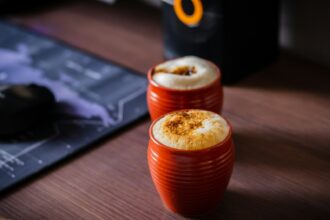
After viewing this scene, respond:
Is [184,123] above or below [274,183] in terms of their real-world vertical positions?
above

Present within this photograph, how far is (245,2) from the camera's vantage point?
2.90 feet

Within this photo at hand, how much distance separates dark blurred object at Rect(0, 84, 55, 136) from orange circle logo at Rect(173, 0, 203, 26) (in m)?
0.24

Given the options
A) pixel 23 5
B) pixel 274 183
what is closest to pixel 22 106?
pixel 274 183

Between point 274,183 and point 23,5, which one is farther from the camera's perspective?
point 23,5

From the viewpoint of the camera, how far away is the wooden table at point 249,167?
26.8 inches

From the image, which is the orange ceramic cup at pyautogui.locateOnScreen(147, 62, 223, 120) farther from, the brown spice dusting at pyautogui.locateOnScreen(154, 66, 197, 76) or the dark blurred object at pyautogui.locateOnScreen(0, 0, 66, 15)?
the dark blurred object at pyautogui.locateOnScreen(0, 0, 66, 15)

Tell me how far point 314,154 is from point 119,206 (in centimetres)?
27

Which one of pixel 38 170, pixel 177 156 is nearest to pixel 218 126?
pixel 177 156

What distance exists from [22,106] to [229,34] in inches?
12.9

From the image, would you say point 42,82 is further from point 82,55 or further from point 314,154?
point 314,154

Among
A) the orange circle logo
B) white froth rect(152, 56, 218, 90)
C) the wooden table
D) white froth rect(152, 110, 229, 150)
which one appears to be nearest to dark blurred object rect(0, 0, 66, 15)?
the wooden table

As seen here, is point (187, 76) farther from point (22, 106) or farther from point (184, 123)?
point (22, 106)

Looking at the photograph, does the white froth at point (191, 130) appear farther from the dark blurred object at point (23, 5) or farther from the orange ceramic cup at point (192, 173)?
the dark blurred object at point (23, 5)

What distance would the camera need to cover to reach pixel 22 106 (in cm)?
82
